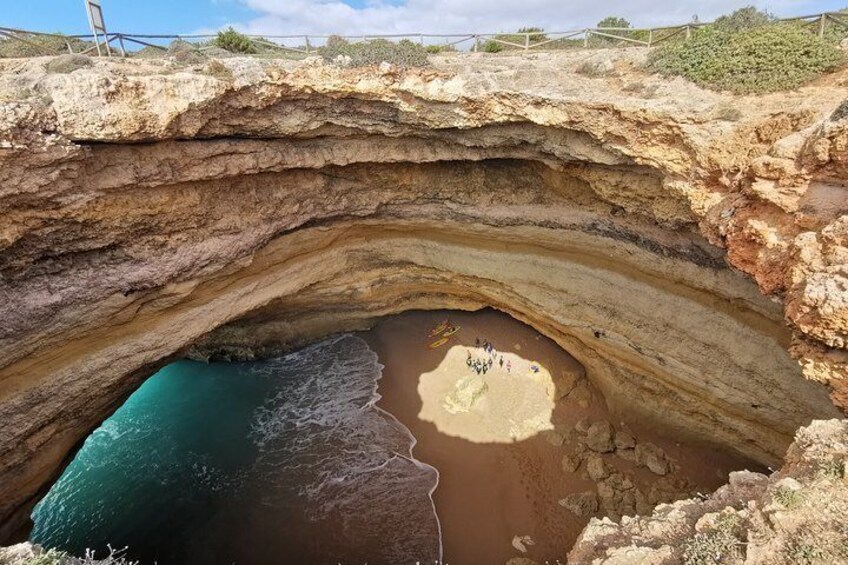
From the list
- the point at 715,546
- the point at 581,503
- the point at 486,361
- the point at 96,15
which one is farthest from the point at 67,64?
the point at 581,503

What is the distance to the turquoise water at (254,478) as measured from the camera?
416 inches

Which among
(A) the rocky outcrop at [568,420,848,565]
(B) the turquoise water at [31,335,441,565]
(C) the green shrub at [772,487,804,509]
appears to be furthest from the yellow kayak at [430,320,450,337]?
(C) the green shrub at [772,487,804,509]

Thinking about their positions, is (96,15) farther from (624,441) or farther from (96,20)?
(624,441)

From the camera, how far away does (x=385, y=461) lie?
1222 centimetres

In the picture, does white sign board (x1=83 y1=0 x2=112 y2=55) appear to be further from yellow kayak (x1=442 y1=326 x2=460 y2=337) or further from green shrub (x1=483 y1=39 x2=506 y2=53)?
yellow kayak (x1=442 y1=326 x2=460 y2=337)

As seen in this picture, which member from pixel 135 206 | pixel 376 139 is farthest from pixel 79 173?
pixel 376 139

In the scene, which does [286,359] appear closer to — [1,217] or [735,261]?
[1,217]

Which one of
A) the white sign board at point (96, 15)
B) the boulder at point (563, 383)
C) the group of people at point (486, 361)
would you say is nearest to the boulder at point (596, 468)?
the boulder at point (563, 383)

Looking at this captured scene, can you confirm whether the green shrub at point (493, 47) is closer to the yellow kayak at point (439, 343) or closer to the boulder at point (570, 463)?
the yellow kayak at point (439, 343)

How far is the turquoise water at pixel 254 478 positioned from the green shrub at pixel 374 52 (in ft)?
31.7

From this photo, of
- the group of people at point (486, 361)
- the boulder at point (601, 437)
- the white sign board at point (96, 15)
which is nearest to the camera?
the white sign board at point (96, 15)

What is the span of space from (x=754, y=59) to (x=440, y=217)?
23.5 ft

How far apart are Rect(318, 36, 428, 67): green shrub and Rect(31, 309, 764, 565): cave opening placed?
8714mm

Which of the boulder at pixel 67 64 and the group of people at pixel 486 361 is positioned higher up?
the boulder at pixel 67 64
